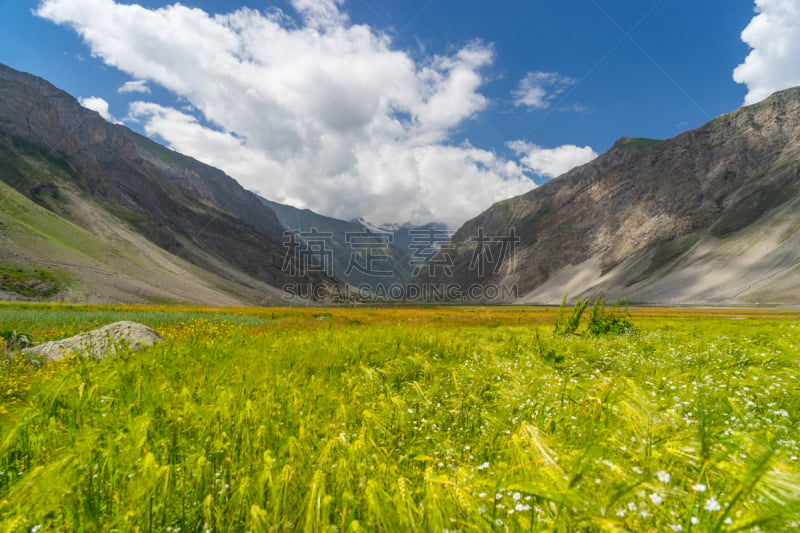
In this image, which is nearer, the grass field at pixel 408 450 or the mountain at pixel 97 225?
the grass field at pixel 408 450

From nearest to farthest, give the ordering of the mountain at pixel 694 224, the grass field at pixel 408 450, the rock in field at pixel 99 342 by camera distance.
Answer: the grass field at pixel 408 450
the rock in field at pixel 99 342
the mountain at pixel 694 224

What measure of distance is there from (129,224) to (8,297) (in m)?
86.8

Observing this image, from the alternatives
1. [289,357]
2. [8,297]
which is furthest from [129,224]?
[289,357]

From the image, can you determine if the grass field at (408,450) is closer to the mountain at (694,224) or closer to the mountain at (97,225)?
the mountain at (97,225)

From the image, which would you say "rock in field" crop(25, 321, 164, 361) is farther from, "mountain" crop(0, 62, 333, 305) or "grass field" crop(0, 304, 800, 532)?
"mountain" crop(0, 62, 333, 305)

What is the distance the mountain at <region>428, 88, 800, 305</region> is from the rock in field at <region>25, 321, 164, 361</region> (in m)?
125

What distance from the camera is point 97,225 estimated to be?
4193 inches

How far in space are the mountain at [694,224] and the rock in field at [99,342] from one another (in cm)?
12491

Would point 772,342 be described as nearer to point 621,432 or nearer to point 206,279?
point 621,432

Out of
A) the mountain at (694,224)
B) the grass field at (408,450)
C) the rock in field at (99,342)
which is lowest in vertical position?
the rock in field at (99,342)

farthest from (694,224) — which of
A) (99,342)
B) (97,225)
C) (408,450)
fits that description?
(97,225)

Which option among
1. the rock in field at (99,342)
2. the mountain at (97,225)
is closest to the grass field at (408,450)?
the rock in field at (99,342)

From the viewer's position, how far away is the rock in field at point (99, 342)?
336 inches

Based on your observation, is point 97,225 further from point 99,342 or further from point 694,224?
point 694,224
